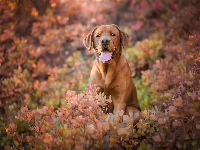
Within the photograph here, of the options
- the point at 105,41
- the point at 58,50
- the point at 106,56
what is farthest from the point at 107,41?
the point at 58,50

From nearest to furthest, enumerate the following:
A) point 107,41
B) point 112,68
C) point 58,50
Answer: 1. point 107,41
2. point 112,68
3. point 58,50

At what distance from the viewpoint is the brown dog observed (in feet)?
12.7

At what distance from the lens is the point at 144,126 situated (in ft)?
8.74

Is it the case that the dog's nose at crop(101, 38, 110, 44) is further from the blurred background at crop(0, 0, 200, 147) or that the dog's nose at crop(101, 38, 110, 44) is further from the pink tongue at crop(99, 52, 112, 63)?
the blurred background at crop(0, 0, 200, 147)

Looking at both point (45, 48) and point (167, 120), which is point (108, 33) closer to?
point (167, 120)

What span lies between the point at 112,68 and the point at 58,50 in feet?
13.4

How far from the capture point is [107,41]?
3.80 metres

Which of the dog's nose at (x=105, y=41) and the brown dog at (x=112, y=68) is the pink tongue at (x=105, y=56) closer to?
the brown dog at (x=112, y=68)

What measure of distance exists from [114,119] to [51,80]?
415 centimetres

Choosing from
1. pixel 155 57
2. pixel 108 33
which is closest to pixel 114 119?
pixel 108 33

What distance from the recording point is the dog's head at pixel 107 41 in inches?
151

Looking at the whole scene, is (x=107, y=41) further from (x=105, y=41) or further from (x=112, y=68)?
(x=112, y=68)

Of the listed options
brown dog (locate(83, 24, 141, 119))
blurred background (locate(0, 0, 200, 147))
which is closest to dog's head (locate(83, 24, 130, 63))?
brown dog (locate(83, 24, 141, 119))

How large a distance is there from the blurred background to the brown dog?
1.00 m
